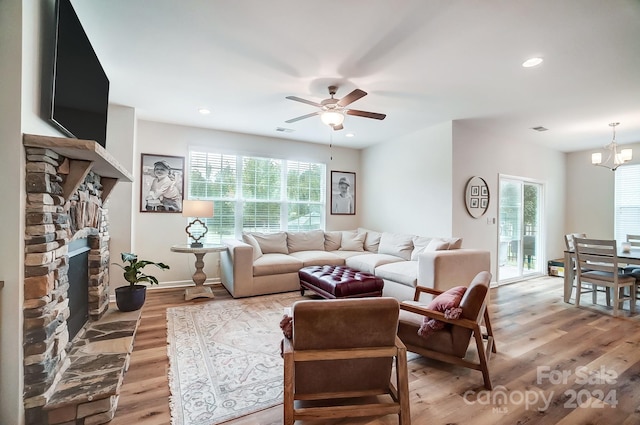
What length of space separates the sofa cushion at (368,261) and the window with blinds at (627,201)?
4630mm

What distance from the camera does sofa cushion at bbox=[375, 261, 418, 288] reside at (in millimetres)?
3550

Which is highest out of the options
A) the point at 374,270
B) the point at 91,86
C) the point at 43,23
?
the point at 43,23

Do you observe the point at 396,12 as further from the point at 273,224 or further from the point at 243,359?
the point at 273,224

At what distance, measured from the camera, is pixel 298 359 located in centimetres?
150

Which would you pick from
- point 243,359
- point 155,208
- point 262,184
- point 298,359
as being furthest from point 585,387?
point 155,208

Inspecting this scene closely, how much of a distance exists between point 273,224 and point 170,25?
3.73 metres

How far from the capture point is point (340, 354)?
1.53 meters

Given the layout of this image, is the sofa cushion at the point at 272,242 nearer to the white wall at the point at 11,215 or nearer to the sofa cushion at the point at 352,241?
the sofa cushion at the point at 352,241

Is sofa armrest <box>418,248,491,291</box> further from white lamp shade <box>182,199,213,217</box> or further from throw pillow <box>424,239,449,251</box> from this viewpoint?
white lamp shade <box>182,199,213,217</box>

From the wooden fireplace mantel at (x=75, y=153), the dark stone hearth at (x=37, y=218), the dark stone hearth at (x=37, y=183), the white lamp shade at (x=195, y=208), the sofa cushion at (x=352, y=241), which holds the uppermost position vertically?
the wooden fireplace mantel at (x=75, y=153)

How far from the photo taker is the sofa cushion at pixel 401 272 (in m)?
3.55

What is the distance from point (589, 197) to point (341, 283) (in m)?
6.08

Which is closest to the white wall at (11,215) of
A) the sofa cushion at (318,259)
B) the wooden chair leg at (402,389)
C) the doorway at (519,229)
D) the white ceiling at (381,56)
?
the white ceiling at (381,56)

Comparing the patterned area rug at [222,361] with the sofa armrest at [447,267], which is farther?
the sofa armrest at [447,267]
